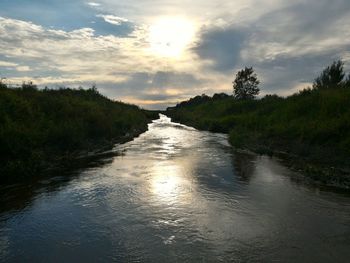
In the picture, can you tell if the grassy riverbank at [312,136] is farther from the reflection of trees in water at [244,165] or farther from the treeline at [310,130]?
the reflection of trees in water at [244,165]

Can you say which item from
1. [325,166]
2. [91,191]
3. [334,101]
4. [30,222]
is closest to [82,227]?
[30,222]

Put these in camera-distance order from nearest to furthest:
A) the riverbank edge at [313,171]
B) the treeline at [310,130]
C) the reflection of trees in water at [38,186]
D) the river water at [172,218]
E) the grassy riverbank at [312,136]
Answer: the river water at [172,218] → the reflection of trees in water at [38,186] → the riverbank edge at [313,171] → the grassy riverbank at [312,136] → the treeline at [310,130]

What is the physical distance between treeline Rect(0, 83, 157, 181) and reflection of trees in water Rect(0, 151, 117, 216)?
955mm

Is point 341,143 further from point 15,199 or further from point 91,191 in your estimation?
point 15,199

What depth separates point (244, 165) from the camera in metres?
22.2

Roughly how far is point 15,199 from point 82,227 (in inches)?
179

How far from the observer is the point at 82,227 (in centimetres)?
1134

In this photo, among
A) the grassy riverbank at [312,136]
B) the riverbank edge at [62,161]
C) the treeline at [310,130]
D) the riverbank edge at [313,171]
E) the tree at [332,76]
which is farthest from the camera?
the tree at [332,76]

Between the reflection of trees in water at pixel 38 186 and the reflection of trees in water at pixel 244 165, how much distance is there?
864 cm

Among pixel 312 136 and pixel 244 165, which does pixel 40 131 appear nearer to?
pixel 244 165

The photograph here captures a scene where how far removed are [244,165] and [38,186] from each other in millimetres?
A: 12447

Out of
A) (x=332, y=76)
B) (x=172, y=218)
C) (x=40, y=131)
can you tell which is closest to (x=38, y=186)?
(x=40, y=131)

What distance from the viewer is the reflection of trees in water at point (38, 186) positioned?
45.0ft

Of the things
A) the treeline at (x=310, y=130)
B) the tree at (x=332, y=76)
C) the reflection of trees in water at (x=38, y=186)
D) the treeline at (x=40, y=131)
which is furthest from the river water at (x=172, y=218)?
the tree at (x=332, y=76)
